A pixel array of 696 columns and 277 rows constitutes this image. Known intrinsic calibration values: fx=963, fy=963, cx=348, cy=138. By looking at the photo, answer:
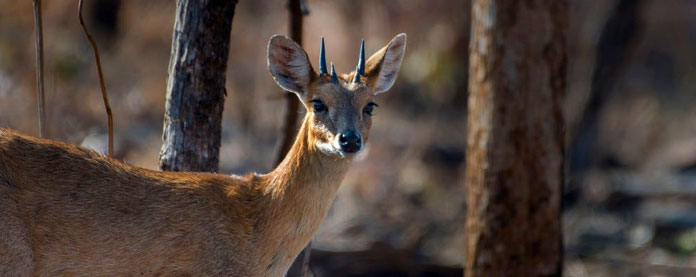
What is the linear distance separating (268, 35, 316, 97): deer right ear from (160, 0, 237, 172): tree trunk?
1.62ft

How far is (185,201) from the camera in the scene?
577 cm

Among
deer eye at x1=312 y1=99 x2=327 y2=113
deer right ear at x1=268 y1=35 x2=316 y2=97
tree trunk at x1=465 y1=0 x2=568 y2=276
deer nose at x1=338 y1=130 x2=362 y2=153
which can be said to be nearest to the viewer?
deer nose at x1=338 y1=130 x2=362 y2=153

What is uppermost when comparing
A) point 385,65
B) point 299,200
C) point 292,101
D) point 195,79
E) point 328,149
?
point 385,65

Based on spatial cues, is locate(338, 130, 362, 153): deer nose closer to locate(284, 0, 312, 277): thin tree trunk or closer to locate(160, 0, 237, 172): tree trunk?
locate(160, 0, 237, 172): tree trunk

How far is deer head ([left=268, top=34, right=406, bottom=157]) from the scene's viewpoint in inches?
235

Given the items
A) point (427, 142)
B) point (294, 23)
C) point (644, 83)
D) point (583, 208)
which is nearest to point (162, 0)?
point (427, 142)

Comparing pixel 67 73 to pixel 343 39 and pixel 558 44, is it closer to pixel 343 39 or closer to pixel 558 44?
pixel 343 39

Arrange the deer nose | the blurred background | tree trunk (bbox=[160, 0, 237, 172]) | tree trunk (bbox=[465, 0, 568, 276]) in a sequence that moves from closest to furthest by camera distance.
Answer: the deer nose
tree trunk (bbox=[160, 0, 237, 172])
tree trunk (bbox=[465, 0, 568, 276])
the blurred background

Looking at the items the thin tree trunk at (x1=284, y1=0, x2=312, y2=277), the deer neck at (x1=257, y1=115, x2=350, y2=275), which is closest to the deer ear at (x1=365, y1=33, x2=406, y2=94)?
the deer neck at (x1=257, y1=115, x2=350, y2=275)

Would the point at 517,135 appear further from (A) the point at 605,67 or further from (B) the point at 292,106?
(A) the point at 605,67

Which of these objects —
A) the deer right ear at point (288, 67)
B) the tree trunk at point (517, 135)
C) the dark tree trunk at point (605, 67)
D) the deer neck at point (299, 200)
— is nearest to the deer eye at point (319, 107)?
the deer neck at point (299, 200)

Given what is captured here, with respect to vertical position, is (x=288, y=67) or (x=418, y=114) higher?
(x=288, y=67)

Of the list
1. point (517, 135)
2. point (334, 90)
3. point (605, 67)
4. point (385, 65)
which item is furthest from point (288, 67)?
point (605, 67)

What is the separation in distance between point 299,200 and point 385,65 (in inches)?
45.2
